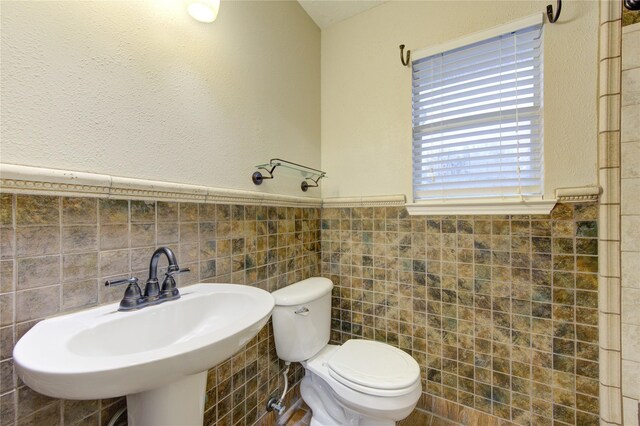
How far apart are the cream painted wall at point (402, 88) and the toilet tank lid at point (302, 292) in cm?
61

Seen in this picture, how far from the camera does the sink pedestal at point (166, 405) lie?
67cm

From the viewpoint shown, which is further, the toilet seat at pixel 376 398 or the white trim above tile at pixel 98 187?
the toilet seat at pixel 376 398

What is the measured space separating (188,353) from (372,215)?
1.25m

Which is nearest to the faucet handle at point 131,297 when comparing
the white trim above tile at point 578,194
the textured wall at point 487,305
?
the textured wall at point 487,305

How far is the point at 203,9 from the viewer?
3.16 feet

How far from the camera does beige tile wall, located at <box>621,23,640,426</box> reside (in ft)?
3.31

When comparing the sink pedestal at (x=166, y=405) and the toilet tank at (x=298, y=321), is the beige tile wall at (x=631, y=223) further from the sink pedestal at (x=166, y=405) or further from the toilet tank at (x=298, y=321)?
the sink pedestal at (x=166, y=405)

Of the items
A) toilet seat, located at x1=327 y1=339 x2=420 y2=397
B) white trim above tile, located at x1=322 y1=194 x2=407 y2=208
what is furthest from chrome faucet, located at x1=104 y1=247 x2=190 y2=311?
white trim above tile, located at x1=322 y1=194 x2=407 y2=208

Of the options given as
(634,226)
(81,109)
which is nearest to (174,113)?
(81,109)

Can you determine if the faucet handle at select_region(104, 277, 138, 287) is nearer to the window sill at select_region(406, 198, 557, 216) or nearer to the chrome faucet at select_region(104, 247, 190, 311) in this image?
the chrome faucet at select_region(104, 247, 190, 311)

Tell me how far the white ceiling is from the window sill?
1275 mm

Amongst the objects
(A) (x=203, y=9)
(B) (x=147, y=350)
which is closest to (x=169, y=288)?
(B) (x=147, y=350)

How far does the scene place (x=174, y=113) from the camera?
Result: 3.10 feet

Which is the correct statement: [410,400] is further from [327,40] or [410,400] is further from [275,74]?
[327,40]
